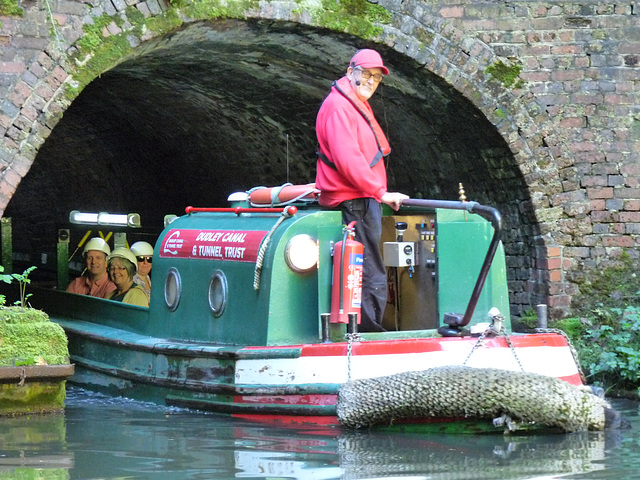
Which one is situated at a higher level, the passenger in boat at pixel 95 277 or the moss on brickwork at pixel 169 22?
the moss on brickwork at pixel 169 22

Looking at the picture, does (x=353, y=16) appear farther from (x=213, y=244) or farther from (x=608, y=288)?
(x=608, y=288)

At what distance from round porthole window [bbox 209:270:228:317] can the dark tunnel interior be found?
229 centimetres

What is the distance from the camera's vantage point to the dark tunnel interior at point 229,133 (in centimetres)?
1008

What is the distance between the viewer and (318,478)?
5391mm

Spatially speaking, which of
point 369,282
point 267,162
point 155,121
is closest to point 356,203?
point 369,282

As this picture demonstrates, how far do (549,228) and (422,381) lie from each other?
4078mm

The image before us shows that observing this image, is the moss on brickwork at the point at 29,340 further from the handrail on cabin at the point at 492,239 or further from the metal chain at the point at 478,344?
the metal chain at the point at 478,344

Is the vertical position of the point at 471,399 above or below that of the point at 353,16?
below

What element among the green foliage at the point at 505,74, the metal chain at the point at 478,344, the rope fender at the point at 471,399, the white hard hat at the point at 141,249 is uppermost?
the green foliage at the point at 505,74

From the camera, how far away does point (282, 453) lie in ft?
19.7

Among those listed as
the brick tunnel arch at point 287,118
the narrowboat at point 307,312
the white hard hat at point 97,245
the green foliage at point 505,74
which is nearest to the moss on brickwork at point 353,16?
the brick tunnel arch at point 287,118

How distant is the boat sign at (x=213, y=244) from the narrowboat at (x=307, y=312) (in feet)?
0.04

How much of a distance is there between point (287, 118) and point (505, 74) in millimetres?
3636

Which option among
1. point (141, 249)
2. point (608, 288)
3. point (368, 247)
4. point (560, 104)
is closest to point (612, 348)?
point (608, 288)
